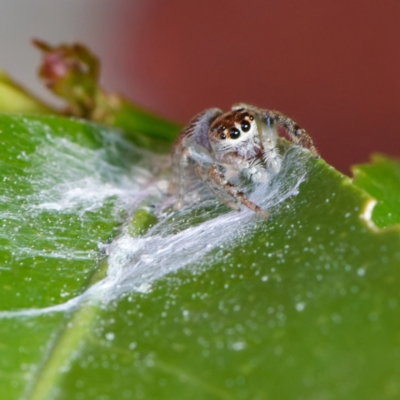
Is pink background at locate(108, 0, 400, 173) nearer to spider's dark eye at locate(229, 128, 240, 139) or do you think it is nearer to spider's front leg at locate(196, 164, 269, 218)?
spider's dark eye at locate(229, 128, 240, 139)

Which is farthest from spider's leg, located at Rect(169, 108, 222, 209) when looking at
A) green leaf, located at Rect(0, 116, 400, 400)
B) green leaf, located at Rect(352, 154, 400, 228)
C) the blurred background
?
the blurred background

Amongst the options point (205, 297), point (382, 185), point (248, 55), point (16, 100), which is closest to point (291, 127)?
point (382, 185)

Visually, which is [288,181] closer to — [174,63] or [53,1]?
[174,63]

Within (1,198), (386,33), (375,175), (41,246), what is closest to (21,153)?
(1,198)

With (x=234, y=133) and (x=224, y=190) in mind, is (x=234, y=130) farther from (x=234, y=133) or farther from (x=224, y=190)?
(x=224, y=190)

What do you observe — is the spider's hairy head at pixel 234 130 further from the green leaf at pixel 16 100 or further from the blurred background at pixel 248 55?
Result: the blurred background at pixel 248 55

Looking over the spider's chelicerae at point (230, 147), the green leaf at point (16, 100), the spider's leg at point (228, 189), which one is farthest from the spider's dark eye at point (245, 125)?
the green leaf at point (16, 100)
